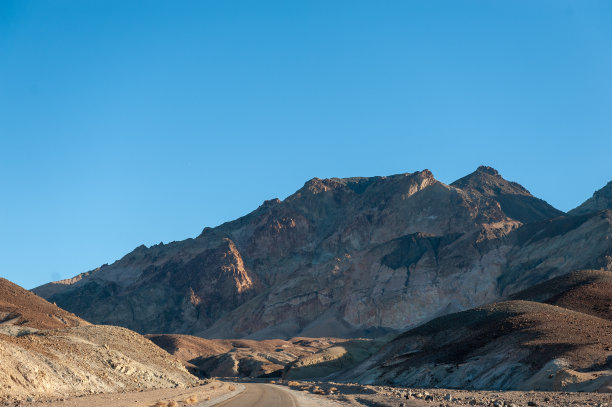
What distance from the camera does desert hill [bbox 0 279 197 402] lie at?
1452 inches

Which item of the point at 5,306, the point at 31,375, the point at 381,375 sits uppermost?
the point at 5,306

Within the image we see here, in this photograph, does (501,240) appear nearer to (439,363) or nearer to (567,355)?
(439,363)

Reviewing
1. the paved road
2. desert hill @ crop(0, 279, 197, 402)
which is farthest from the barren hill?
the paved road

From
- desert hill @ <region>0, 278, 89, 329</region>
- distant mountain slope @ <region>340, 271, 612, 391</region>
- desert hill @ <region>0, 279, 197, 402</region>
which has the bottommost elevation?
distant mountain slope @ <region>340, 271, 612, 391</region>

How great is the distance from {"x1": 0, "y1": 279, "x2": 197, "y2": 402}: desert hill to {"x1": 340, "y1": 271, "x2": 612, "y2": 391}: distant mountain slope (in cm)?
2740

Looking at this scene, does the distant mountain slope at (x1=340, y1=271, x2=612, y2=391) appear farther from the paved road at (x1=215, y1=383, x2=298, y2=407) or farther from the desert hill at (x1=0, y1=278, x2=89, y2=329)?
the desert hill at (x1=0, y1=278, x2=89, y2=329)

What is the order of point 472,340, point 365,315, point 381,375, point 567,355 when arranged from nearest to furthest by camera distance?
point 567,355 < point 472,340 < point 381,375 < point 365,315

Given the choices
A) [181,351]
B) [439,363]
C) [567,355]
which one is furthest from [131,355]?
[181,351]

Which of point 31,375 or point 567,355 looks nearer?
point 31,375

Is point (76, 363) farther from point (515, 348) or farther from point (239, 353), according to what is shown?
point (239, 353)

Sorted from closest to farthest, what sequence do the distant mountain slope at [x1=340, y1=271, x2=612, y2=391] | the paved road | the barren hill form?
the paved road → the distant mountain slope at [x1=340, y1=271, x2=612, y2=391] → the barren hill

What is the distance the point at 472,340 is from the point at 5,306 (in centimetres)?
6147

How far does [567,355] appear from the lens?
184ft

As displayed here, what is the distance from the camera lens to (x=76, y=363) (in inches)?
1855
